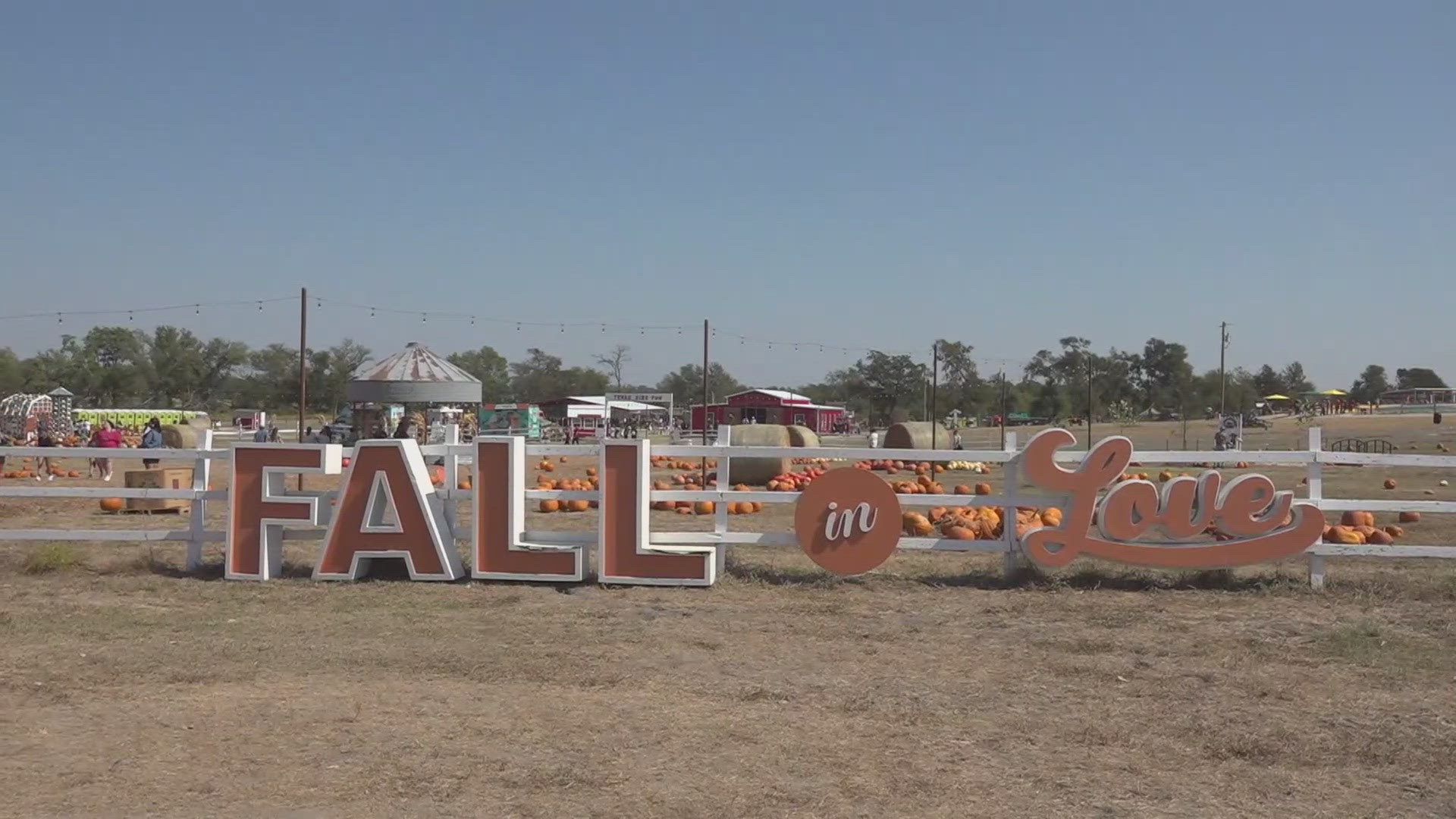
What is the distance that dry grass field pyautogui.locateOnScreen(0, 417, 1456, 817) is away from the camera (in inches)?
200

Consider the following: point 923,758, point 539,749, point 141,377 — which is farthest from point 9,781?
point 141,377

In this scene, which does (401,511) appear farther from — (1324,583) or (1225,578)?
(1324,583)

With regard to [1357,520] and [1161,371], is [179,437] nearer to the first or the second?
[1357,520]

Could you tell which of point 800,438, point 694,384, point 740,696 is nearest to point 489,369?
point 694,384

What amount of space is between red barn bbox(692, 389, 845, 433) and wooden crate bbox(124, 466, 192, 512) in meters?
58.1

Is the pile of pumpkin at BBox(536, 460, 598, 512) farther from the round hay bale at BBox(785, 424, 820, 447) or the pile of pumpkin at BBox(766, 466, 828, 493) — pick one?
the round hay bale at BBox(785, 424, 820, 447)

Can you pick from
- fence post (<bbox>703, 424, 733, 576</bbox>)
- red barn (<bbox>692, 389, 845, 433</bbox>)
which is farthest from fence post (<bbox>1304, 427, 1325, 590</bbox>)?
red barn (<bbox>692, 389, 845, 433</bbox>)

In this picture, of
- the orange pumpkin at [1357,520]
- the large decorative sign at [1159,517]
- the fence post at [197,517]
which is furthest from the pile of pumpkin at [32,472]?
the orange pumpkin at [1357,520]

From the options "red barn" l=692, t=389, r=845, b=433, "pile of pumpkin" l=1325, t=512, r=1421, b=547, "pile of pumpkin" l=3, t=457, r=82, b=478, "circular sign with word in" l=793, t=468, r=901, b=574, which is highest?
"red barn" l=692, t=389, r=845, b=433

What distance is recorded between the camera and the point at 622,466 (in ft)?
36.4

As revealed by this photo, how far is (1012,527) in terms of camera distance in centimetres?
1120

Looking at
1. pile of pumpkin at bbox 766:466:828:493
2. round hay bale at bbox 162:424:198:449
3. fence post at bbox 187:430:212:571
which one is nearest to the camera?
fence post at bbox 187:430:212:571

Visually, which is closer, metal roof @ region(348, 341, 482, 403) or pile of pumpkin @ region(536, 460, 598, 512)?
pile of pumpkin @ region(536, 460, 598, 512)

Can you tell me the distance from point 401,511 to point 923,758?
6.73 meters
